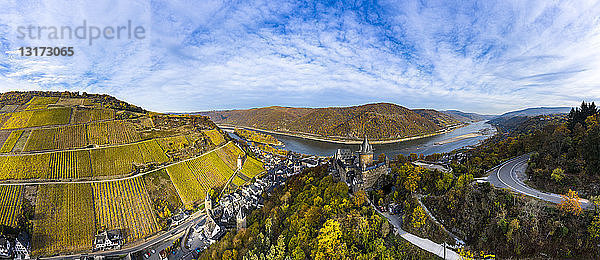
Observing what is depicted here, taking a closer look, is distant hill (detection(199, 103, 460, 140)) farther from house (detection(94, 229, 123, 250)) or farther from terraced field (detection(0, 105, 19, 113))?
terraced field (detection(0, 105, 19, 113))

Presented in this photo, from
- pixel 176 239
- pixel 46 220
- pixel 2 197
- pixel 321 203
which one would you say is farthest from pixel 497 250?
pixel 2 197

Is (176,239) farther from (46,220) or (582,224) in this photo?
(582,224)

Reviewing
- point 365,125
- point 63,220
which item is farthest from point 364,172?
point 365,125

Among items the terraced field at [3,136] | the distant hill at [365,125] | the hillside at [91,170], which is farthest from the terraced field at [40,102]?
the distant hill at [365,125]

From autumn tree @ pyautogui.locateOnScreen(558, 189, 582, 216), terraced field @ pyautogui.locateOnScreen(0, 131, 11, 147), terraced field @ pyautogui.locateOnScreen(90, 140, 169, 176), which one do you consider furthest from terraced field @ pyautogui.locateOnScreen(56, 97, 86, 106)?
autumn tree @ pyautogui.locateOnScreen(558, 189, 582, 216)

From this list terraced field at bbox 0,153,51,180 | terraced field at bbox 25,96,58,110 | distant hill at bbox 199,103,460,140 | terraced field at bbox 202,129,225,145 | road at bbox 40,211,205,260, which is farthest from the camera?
distant hill at bbox 199,103,460,140

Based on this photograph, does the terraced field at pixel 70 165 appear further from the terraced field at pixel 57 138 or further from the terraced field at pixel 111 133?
the terraced field at pixel 111 133

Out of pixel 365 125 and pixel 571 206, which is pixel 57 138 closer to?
pixel 571 206
